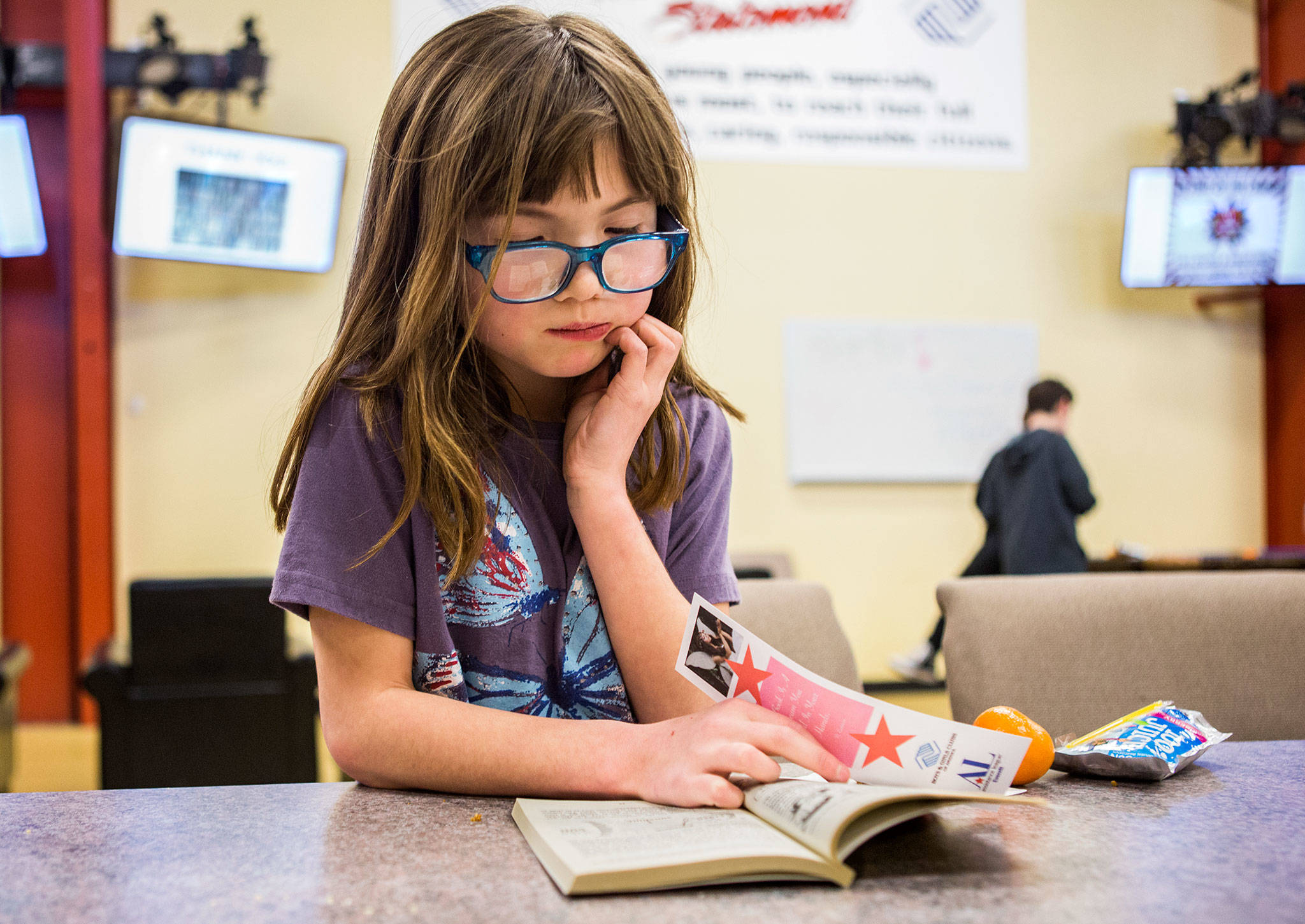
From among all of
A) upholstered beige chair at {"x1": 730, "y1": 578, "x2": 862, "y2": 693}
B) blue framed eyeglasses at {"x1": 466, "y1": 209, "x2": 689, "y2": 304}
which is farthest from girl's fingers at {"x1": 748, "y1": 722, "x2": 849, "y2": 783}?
upholstered beige chair at {"x1": 730, "y1": 578, "x2": 862, "y2": 693}

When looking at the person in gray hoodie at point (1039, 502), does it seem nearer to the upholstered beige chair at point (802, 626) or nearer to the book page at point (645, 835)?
the upholstered beige chair at point (802, 626)

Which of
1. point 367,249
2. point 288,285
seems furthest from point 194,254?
point 367,249

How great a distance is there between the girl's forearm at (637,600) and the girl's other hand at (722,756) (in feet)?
0.62

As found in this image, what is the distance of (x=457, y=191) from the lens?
833mm

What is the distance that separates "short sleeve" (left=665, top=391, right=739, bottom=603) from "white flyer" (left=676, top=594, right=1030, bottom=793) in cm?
29

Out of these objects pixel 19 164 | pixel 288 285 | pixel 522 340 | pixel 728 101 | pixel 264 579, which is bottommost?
pixel 264 579

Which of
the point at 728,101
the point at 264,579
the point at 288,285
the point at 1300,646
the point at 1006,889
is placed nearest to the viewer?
the point at 1006,889

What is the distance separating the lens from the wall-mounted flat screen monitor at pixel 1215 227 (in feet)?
14.3

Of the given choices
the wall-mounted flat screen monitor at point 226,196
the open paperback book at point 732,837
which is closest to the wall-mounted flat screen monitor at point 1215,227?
the wall-mounted flat screen monitor at point 226,196

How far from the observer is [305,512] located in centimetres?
81

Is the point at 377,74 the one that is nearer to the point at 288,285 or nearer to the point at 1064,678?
the point at 288,285

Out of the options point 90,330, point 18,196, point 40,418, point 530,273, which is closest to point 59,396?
point 40,418

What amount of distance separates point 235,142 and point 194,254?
0.45m

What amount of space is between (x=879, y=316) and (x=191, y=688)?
3223 mm
